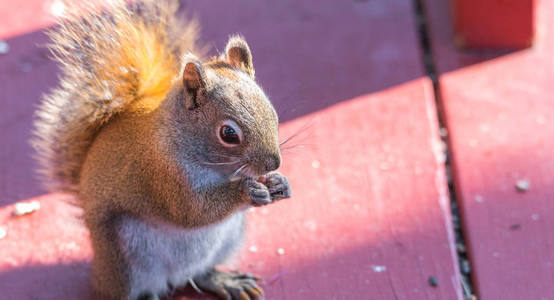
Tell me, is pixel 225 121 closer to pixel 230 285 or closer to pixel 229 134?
pixel 229 134

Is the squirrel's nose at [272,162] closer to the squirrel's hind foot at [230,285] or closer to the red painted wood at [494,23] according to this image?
the squirrel's hind foot at [230,285]

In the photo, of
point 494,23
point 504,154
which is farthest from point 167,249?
point 494,23

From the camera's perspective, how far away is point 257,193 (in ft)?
4.23

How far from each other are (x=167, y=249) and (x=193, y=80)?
0.37m

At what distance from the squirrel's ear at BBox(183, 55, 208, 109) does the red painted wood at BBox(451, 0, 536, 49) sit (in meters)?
1.23

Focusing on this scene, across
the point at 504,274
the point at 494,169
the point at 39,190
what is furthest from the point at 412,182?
the point at 39,190

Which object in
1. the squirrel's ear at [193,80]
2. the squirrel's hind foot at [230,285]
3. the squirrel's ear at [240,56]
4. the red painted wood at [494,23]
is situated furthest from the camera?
the red painted wood at [494,23]

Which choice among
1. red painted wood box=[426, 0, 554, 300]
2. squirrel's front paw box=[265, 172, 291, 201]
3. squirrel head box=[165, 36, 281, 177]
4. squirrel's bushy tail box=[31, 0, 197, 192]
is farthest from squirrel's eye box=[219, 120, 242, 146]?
red painted wood box=[426, 0, 554, 300]

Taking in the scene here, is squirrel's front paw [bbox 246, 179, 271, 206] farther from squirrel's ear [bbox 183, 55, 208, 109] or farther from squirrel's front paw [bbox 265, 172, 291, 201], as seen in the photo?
squirrel's ear [bbox 183, 55, 208, 109]

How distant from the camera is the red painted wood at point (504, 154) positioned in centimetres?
156

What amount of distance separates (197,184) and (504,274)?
2.33 ft

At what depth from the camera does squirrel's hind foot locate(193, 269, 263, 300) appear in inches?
60.1

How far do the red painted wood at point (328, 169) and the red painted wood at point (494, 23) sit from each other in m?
0.16

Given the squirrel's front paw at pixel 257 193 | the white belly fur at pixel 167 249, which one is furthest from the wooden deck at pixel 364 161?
the squirrel's front paw at pixel 257 193
